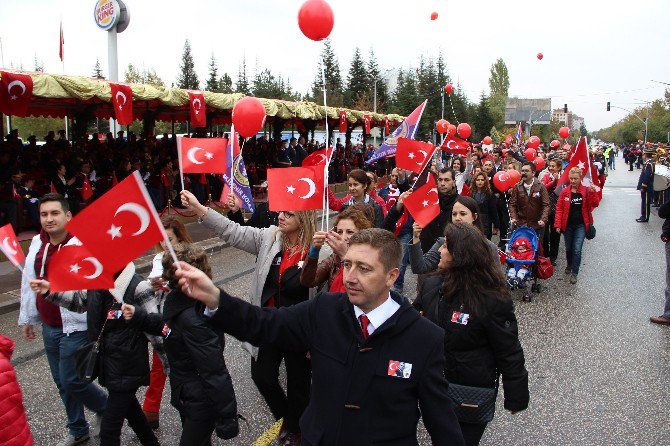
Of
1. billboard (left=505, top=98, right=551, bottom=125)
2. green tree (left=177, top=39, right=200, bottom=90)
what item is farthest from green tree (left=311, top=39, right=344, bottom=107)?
billboard (left=505, top=98, right=551, bottom=125)

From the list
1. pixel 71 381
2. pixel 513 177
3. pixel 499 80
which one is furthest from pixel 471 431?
pixel 499 80

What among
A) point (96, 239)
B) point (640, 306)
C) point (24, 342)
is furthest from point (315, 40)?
point (640, 306)

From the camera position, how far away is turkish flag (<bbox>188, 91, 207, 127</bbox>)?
44.7 feet

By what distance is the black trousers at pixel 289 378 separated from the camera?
12.9ft

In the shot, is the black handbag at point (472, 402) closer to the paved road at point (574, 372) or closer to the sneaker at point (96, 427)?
the paved road at point (574, 372)

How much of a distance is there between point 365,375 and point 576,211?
7.97 meters

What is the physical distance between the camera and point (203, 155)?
531cm

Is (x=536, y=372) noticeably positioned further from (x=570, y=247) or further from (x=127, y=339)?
(x=570, y=247)

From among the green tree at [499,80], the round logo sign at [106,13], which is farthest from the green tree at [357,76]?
the round logo sign at [106,13]

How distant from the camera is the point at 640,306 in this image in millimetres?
7930

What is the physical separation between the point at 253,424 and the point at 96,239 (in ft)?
8.49

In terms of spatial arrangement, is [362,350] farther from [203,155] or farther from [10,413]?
[203,155]

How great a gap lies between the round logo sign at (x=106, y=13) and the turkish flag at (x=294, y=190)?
1543 centimetres

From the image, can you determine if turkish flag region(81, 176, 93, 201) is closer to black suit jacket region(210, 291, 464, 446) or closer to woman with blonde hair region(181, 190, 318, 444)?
woman with blonde hair region(181, 190, 318, 444)
